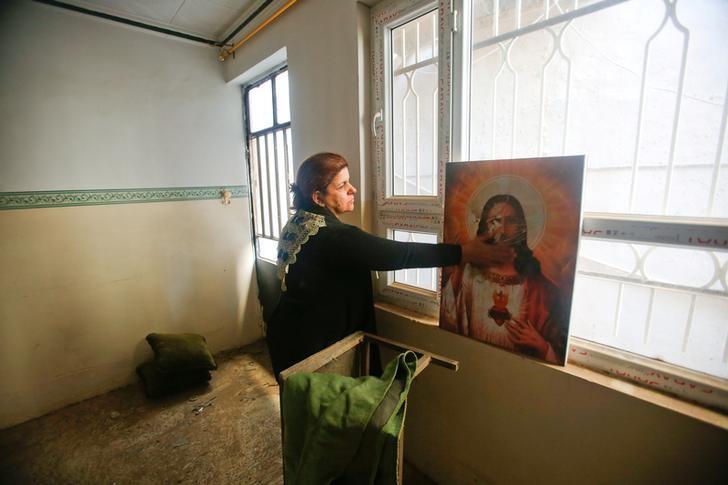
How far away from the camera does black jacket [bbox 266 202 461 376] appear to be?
1.13 m

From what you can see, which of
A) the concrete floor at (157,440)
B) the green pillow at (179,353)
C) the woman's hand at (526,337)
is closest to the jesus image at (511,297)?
the woman's hand at (526,337)

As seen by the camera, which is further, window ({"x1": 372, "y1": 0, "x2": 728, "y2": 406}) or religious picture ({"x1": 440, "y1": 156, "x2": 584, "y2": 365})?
religious picture ({"x1": 440, "y1": 156, "x2": 584, "y2": 365})

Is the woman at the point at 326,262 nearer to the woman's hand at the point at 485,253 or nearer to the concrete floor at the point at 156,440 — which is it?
the woman's hand at the point at 485,253

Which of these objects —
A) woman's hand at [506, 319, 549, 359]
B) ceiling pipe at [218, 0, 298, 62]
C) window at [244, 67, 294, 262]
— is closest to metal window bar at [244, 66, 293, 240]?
window at [244, 67, 294, 262]

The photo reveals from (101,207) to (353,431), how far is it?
244 cm

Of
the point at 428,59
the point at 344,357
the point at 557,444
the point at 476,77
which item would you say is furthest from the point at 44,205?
the point at 557,444

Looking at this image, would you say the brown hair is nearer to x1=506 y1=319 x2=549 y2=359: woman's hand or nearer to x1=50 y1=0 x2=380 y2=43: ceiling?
x1=506 y1=319 x2=549 y2=359: woman's hand

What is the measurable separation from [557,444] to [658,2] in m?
1.34

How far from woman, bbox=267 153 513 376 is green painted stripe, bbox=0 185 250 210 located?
5.56 feet

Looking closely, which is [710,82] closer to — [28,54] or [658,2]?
[658,2]

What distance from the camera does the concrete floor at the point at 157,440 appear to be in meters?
1.72

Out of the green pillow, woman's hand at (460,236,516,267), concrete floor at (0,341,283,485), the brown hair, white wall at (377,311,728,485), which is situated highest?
the brown hair

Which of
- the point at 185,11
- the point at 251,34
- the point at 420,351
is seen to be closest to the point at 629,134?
the point at 420,351

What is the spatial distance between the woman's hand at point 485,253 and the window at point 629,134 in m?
0.24
